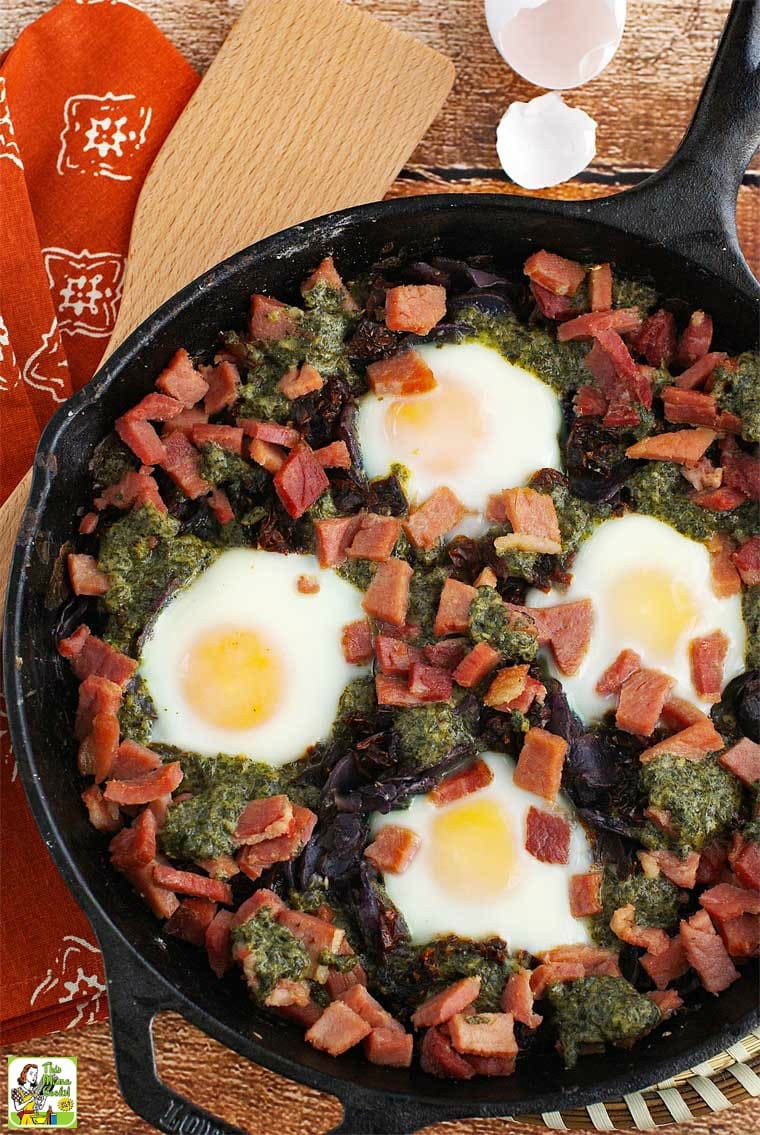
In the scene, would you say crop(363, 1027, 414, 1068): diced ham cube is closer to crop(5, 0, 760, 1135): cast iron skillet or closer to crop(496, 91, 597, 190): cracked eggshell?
crop(5, 0, 760, 1135): cast iron skillet

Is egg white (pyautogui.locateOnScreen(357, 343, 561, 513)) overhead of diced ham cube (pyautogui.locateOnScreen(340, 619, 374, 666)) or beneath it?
overhead

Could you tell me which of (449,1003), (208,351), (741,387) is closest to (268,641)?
(208,351)

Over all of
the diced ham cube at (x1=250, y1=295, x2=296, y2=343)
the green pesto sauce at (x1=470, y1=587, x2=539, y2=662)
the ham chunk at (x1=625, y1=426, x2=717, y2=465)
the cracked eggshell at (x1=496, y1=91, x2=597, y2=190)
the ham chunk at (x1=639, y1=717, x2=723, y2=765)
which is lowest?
the ham chunk at (x1=639, y1=717, x2=723, y2=765)

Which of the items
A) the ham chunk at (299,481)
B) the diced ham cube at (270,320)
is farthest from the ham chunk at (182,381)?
the ham chunk at (299,481)

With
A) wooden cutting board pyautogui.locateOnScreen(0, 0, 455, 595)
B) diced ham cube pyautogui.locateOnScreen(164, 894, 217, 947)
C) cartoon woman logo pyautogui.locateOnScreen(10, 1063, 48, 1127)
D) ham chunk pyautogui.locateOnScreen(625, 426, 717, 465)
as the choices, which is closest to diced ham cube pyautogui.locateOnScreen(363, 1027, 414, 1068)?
diced ham cube pyautogui.locateOnScreen(164, 894, 217, 947)

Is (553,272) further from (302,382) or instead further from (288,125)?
(288,125)
